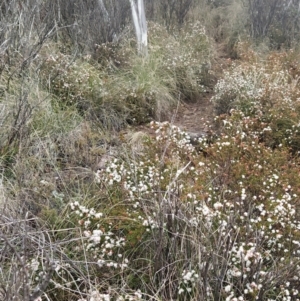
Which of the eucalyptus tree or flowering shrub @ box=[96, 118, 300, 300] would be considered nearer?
flowering shrub @ box=[96, 118, 300, 300]

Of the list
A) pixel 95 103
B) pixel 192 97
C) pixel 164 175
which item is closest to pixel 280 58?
pixel 192 97

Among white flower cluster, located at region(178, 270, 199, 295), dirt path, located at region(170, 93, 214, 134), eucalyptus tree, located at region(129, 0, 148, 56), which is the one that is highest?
eucalyptus tree, located at region(129, 0, 148, 56)

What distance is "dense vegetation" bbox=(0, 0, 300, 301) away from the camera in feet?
7.90

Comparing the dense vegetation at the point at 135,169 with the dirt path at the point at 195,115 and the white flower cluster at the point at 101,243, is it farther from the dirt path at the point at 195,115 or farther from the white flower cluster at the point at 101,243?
the dirt path at the point at 195,115

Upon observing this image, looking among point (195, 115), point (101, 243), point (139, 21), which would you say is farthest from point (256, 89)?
point (101, 243)

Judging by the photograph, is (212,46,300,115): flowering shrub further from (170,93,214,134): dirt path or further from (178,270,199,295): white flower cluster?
(178,270,199,295): white flower cluster

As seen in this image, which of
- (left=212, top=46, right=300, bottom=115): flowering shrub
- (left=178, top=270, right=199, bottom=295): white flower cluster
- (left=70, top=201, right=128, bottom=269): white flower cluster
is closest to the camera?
(left=178, top=270, right=199, bottom=295): white flower cluster

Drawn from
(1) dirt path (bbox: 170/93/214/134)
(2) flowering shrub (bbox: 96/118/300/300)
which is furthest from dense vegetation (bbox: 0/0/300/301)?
(1) dirt path (bbox: 170/93/214/134)

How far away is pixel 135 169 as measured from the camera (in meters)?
3.20

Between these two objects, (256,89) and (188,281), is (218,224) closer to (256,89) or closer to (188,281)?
(188,281)

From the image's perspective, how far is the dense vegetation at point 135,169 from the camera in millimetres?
2408

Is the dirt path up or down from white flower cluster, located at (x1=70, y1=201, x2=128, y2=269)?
down

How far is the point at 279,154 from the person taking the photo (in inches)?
150

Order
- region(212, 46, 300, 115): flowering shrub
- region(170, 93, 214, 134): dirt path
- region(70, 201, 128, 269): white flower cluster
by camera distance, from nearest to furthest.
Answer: region(70, 201, 128, 269): white flower cluster → region(212, 46, 300, 115): flowering shrub → region(170, 93, 214, 134): dirt path
